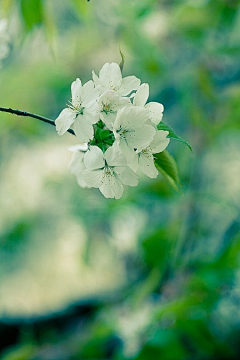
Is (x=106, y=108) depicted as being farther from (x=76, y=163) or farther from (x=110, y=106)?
(x=76, y=163)

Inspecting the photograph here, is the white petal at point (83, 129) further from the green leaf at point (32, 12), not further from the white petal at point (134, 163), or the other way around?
the green leaf at point (32, 12)

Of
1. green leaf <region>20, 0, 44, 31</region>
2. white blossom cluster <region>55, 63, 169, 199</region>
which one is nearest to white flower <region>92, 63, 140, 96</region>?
white blossom cluster <region>55, 63, 169, 199</region>

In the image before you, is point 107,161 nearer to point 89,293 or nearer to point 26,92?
point 26,92

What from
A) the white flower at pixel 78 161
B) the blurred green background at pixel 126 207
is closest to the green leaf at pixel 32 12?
the blurred green background at pixel 126 207

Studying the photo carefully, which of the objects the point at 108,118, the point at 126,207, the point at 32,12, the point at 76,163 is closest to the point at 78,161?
the point at 76,163

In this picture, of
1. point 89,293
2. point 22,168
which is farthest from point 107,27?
point 89,293

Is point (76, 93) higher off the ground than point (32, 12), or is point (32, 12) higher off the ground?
point (32, 12)

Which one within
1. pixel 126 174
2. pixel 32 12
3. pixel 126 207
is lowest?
pixel 126 174
